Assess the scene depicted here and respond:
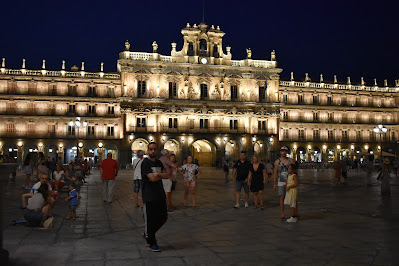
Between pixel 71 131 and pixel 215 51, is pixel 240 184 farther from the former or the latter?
pixel 215 51

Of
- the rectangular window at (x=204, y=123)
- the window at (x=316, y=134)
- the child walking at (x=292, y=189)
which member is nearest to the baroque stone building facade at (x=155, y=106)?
the rectangular window at (x=204, y=123)

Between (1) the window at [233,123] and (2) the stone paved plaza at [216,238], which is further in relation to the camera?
(1) the window at [233,123]

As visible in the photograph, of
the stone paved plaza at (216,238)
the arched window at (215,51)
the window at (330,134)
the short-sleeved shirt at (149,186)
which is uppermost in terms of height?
the arched window at (215,51)

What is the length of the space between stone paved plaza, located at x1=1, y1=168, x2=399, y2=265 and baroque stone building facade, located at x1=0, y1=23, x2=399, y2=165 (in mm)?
40086

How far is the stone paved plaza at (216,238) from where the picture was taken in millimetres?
6754

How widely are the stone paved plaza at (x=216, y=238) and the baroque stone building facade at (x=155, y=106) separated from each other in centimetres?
4009

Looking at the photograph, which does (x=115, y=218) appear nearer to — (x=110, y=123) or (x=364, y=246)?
(x=364, y=246)

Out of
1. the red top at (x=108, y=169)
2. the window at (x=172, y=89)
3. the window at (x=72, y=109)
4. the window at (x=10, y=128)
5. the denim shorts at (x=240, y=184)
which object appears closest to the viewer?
the denim shorts at (x=240, y=184)

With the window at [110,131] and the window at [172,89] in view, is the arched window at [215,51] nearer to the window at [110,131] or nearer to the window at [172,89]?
the window at [172,89]

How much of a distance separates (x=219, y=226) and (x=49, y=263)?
4.42 metres

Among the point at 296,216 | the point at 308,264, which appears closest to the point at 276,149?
the point at 296,216

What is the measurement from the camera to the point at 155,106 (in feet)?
173

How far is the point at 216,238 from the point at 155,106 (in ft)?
148

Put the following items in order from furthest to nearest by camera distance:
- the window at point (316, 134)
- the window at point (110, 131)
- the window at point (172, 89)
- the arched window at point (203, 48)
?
the window at point (316, 134) < the arched window at point (203, 48) < the window at point (110, 131) < the window at point (172, 89)
